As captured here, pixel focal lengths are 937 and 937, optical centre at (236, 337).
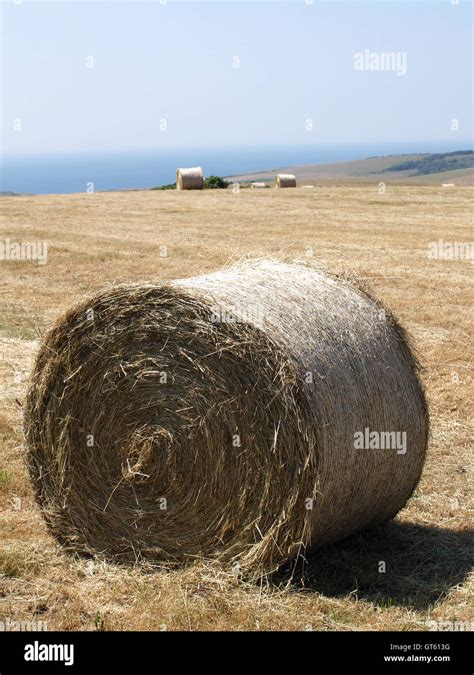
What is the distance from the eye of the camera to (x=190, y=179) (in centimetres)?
3384

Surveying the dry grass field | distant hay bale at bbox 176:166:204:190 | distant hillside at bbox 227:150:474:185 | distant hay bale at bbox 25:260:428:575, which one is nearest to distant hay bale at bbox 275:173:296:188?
distant hay bale at bbox 176:166:204:190

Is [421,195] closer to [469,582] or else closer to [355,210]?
[355,210]

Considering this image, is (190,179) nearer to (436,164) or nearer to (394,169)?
(436,164)

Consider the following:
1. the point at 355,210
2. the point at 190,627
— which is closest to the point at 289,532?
the point at 190,627

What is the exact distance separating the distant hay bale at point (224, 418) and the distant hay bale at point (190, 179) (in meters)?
28.0

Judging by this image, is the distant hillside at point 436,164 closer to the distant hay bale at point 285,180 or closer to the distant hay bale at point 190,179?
the distant hay bale at point 285,180

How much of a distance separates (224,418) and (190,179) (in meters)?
29.1

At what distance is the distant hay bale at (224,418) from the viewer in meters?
5.24

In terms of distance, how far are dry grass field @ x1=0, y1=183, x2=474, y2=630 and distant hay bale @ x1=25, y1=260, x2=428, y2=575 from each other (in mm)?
238

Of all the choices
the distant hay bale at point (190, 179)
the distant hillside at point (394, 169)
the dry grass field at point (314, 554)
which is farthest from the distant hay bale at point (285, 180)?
the distant hillside at point (394, 169)

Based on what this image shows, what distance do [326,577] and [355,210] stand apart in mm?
20782

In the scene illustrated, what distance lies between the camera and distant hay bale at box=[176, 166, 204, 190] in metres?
33.8

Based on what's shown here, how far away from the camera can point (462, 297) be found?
13.5 meters

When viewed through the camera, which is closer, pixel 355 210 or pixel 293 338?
pixel 293 338
